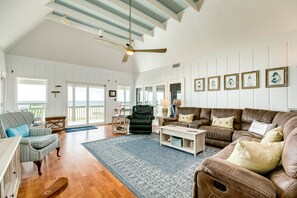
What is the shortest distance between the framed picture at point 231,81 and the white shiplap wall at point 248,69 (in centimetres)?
10

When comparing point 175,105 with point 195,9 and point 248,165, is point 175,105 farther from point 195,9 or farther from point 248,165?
point 248,165

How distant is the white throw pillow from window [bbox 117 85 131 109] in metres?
5.73

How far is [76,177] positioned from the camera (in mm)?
2256

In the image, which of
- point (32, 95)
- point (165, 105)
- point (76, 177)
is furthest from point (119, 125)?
point (32, 95)

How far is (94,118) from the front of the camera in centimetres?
677

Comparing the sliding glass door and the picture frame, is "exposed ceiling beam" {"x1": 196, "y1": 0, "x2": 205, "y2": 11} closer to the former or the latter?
the picture frame

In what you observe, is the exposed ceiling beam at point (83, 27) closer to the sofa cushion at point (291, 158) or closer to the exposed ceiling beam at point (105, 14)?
the exposed ceiling beam at point (105, 14)

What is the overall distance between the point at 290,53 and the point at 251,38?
36.0 inches

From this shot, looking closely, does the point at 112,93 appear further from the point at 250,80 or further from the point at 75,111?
the point at 250,80

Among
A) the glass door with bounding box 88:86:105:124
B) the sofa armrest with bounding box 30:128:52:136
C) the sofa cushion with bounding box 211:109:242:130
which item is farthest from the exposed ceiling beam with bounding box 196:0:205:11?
the glass door with bounding box 88:86:105:124

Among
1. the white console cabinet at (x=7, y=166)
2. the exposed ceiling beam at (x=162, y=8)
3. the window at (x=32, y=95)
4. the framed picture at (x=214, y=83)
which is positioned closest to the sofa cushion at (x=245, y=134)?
the framed picture at (x=214, y=83)

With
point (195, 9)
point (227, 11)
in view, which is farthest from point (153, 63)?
point (227, 11)

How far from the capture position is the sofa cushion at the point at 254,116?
312 centimetres

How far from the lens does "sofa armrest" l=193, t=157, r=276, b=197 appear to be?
1015 millimetres
